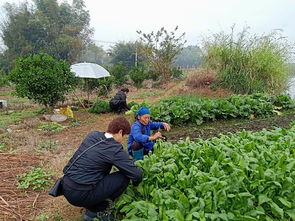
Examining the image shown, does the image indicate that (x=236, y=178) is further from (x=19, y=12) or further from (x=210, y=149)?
(x=19, y=12)

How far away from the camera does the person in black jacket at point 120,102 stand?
9.12 metres

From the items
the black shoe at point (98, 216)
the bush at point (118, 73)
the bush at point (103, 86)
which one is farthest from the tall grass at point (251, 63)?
the black shoe at point (98, 216)

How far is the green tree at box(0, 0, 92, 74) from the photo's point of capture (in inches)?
910

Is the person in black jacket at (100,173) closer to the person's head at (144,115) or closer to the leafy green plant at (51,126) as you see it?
the person's head at (144,115)

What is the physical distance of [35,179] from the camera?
4559mm

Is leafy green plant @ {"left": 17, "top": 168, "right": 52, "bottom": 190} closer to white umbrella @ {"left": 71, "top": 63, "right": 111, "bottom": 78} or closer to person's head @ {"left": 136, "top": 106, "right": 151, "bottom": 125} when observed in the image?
person's head @ {"left": 136, "top": 106, "right": 151, "bottom": 125}

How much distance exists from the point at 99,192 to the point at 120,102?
6154 millimetres

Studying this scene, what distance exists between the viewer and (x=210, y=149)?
360 cm

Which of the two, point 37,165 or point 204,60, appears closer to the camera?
point 37,165

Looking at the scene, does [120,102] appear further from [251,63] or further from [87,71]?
[251,63]

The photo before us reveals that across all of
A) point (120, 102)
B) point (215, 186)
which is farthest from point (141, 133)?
point (120, 102)

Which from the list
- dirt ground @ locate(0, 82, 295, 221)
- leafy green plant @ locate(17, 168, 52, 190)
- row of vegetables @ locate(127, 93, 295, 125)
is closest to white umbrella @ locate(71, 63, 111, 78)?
dirt ground @ locate(0, 82, 295, 221)

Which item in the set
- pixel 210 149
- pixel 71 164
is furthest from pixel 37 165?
pixel 210 149

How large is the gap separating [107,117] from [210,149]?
595 centimetres
